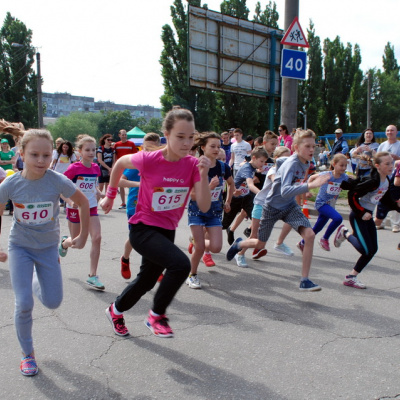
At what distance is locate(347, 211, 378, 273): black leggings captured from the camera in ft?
16.7

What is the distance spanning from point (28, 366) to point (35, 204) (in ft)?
3.48

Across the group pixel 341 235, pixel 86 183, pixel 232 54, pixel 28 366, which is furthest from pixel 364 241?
pixel 232 54

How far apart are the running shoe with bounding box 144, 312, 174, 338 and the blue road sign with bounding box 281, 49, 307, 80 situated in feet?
27.5

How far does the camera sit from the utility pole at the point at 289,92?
1044 centimetres

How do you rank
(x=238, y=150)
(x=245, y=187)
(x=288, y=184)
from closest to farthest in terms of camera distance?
1. (x=288, y=184)
2. (x=245, y=187)
3. (x=238, y=150)

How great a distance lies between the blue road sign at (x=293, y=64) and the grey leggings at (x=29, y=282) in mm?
8490

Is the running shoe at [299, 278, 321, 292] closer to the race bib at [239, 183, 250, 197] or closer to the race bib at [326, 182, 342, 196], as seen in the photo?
the race bib at [326, 182, 342, 196]

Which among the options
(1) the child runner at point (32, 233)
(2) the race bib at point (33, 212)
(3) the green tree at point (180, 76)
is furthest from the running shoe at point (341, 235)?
(3) the green tree at point (180, 76)

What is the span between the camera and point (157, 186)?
3338 millimetres

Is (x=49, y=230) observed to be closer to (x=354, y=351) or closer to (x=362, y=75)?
(x=354, y=351)

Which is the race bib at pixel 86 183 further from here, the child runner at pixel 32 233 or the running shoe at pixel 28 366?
the running shoe at pixel 28 366

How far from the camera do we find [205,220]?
5242 mm

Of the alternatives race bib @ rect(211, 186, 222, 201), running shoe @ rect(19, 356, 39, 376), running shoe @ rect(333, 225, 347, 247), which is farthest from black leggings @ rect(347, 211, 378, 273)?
running shoe @ rect(19, 356, 39, 376)

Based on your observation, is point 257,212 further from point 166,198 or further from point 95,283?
point 166,198
